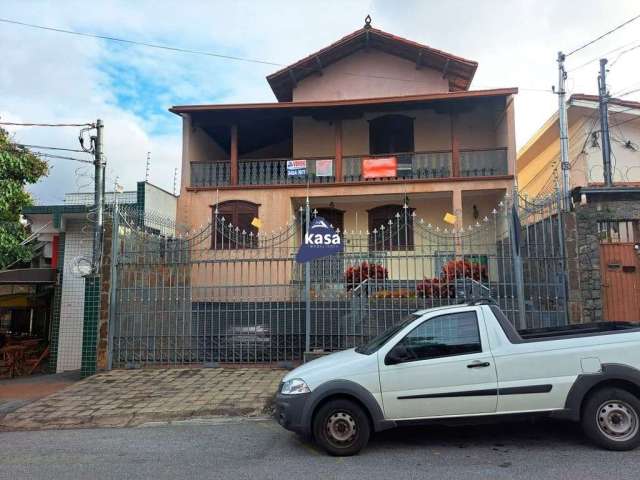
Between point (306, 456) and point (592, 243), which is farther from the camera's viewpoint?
point (592, 243)

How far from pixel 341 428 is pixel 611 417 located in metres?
2.64

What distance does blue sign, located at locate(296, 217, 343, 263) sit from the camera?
9.07m

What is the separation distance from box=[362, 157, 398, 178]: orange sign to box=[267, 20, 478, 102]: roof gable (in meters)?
4.02

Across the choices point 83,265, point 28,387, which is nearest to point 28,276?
point 83,265

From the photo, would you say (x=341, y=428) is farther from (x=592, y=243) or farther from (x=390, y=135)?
(x=390, y=135)

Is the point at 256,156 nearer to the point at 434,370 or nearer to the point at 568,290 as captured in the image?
the point at 568,290

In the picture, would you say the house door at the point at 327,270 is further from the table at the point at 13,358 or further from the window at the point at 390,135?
the window at the point at 390,135

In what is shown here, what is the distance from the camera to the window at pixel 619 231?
356 inches

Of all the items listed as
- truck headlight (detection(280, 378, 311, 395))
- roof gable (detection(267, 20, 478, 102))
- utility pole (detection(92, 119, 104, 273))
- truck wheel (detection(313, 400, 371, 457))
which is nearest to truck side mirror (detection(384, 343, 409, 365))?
truck wheel (detection(313, 400, 371, 457))

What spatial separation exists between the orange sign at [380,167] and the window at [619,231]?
284 inches

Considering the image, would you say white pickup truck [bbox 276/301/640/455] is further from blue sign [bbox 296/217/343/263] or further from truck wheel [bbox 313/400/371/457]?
blue sign [bbox 296/217/343/263]

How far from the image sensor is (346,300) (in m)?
9.08

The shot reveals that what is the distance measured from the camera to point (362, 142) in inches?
678

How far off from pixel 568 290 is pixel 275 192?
31.0 feet
